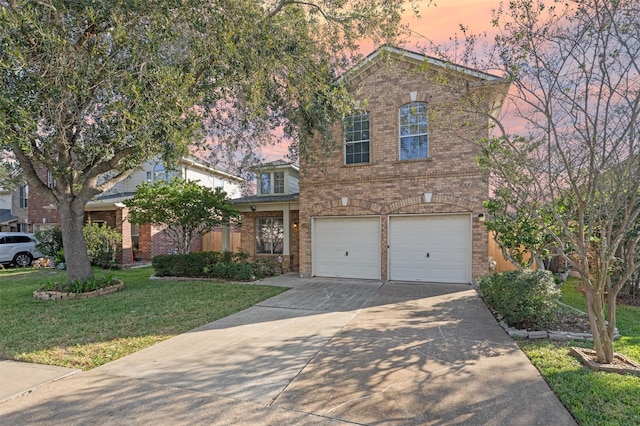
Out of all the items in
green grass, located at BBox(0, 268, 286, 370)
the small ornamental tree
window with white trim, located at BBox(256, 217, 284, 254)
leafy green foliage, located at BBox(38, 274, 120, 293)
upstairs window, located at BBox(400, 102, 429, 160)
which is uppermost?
upstairs window, located at BBox(400, 102, 429, 160)

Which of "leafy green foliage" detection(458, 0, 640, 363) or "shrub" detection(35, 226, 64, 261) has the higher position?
"leafy green foliage" detection(458, 0, 640, 363)

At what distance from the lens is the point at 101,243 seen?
49.1 ft

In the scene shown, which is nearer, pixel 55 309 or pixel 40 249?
pixel 55 309

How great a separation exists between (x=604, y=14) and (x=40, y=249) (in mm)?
20438

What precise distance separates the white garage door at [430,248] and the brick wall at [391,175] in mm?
271

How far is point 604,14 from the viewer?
3990 mm

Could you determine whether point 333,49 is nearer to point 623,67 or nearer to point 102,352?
point 623,67

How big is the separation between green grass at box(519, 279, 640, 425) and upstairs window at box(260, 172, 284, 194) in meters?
11.8

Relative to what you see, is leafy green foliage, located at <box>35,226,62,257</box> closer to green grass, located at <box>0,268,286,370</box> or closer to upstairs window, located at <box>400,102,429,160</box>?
green grass, located at <box>0,268,286,370</box>

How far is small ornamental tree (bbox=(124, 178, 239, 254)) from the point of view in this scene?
1175 centimetres

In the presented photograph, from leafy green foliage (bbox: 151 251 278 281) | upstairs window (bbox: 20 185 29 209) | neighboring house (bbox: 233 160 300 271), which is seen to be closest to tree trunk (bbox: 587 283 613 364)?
leafy green foliage (bbox: 151 251 278 281)

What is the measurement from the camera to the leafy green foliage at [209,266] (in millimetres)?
11773

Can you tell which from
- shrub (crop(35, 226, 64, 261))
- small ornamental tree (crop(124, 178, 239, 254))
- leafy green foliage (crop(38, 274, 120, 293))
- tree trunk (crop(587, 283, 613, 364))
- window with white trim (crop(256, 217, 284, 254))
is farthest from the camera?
shrub (crop(35, 226, 64, 261))

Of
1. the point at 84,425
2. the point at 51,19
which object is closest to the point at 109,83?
the point at 51,19
